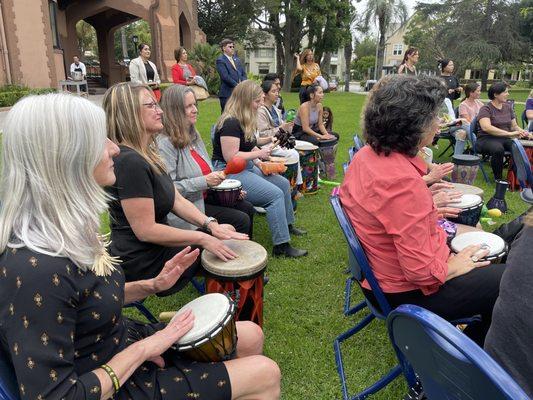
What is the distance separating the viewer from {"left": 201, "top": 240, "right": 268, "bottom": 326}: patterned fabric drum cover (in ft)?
Result: 7.82

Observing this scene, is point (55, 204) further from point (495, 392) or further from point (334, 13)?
point (334, 13)

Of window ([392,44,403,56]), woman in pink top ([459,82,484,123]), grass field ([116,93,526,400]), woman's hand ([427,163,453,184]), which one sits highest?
window ([392,44,403,56])

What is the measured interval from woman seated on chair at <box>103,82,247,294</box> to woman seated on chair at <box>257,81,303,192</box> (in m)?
2.44

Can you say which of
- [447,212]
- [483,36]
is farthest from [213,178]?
[483,36]

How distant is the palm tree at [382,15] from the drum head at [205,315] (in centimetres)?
3563

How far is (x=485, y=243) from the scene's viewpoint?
2291 mm

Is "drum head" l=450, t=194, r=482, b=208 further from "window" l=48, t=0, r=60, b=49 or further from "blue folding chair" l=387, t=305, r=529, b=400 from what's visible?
"window" l=48, t=0, r=60, b=49

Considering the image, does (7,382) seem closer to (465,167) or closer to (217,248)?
(217,248)

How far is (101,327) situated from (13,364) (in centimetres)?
26

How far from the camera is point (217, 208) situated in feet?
11.2

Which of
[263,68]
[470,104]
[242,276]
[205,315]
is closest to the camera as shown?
[205,315]

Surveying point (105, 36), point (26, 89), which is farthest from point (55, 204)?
point (105, 36)

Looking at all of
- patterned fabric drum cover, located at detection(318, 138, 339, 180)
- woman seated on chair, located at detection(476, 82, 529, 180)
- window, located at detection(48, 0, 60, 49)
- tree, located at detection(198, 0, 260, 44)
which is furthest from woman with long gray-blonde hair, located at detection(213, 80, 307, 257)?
tree, located at detection(198, 0, 260, 44)

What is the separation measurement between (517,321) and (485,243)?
4.48 feet
